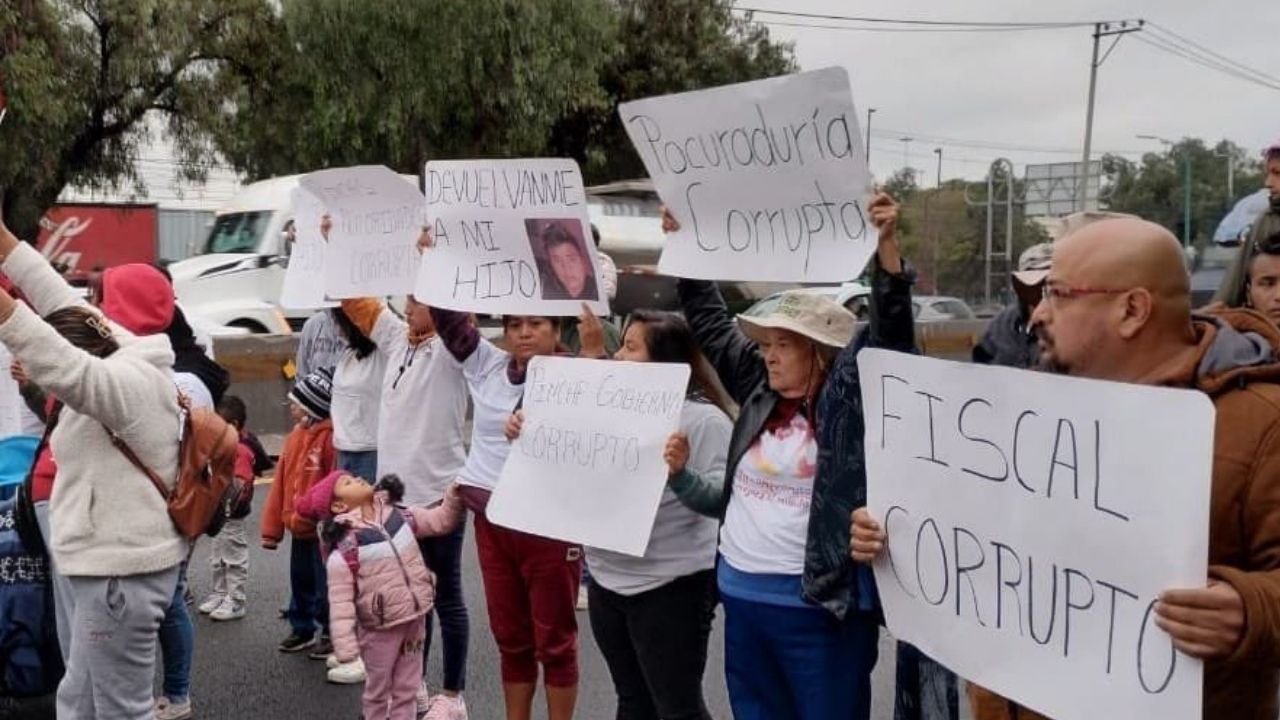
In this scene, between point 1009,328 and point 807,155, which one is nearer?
point 807,155

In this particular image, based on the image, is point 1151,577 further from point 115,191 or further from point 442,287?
point 115,191

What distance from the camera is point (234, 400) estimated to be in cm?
546

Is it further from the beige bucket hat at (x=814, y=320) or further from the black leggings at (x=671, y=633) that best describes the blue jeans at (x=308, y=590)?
the beige bucket hat at (x=814, y=320)

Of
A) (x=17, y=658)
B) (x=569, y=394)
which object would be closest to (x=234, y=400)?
(x=17, y=658)

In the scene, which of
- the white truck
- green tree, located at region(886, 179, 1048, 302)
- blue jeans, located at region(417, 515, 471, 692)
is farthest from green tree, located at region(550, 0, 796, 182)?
blue jeans, located at region(417, 515, 471, 692)

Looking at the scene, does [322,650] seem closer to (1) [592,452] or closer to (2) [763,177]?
(1) [592,452]

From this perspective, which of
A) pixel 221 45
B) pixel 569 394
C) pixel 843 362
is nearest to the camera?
pixel 843 362

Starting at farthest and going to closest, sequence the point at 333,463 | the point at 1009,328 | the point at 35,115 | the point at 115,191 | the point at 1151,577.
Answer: the point at 115,191 < the point at 35,115 < the point at 333,463 < the point at 1009,328 < the point at 1151,577

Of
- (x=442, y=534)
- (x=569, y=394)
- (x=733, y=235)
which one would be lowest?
(x=442, y=534)

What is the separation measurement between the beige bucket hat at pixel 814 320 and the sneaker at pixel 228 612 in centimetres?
376

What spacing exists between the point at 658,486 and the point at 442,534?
1212mm

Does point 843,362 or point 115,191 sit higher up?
point 115,191

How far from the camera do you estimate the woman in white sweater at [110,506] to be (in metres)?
3.30

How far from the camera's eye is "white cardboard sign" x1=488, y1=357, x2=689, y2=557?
338 centimetres
